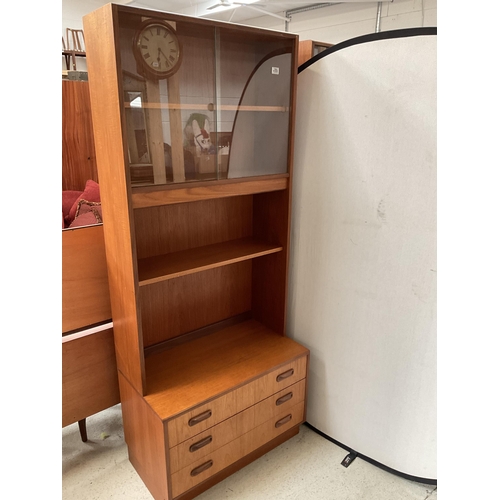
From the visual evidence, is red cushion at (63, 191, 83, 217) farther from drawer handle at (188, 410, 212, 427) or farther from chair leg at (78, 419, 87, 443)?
drawer handle at (188, 410, 212, 427)

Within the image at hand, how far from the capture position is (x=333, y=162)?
1742 mm

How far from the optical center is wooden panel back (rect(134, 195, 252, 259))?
1.77 m

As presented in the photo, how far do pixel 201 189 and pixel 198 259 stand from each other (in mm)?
359

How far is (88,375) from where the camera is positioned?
6.06 ft

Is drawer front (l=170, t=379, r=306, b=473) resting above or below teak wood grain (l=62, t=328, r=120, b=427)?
below

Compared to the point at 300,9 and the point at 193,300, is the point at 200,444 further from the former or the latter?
the point at 300,9

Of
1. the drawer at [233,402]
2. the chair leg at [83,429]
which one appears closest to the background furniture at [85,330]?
the chair leg at [83,429]

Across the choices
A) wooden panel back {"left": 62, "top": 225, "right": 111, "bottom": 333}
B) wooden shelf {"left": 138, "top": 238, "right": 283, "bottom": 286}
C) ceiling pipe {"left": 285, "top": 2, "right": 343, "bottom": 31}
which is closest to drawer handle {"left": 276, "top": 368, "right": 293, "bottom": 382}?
wooden shelf {"left": 138, "top": 238, "right": 283, "bottom": 286}

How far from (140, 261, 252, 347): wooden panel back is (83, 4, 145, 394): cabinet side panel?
0.63 ft

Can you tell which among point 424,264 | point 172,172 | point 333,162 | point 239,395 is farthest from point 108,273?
point 424,264

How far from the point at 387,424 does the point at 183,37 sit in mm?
1845

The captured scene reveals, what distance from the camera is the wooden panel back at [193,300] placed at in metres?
1.90
